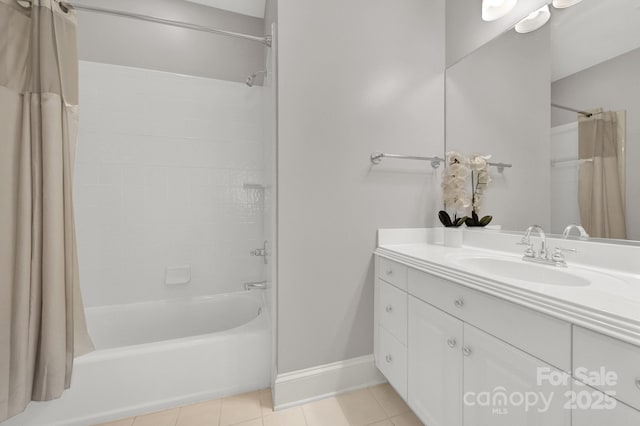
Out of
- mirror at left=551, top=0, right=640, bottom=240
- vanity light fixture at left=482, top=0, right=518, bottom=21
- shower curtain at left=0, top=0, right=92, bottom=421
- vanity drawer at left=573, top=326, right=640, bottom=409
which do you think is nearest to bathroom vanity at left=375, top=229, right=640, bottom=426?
vanity drawer at left=573, top=326, right=640, bottom=409

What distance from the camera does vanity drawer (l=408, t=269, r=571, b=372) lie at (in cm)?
→ 58

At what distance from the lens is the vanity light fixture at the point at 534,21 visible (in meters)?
1.11

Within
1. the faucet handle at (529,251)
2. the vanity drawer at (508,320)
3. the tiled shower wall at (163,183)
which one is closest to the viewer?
the vanity drawer at (508,320)

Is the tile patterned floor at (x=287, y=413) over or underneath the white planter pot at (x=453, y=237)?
underneath

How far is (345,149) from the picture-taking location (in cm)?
138

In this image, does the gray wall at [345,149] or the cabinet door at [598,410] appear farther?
the gray wall at [345,149]

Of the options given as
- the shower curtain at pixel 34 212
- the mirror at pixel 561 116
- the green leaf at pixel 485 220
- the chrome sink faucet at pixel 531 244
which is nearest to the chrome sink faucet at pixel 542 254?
the chrome sink faucet at pixel 531 244

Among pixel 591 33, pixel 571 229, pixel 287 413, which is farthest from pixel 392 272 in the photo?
pixel 591 33

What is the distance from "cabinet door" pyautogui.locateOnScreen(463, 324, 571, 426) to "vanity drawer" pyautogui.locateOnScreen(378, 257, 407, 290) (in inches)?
14.1

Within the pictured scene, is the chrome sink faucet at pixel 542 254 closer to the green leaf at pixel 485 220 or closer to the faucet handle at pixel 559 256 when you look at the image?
the faucet handle at pixel 559 256

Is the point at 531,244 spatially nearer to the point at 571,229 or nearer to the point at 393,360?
the point at 571,229

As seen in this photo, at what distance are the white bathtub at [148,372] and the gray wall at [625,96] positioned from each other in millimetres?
1630

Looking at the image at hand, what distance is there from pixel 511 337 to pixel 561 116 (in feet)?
3.14

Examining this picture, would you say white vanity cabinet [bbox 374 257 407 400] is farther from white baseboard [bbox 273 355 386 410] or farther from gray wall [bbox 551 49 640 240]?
→ gray wall [bbox 551 49 640 240]
